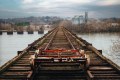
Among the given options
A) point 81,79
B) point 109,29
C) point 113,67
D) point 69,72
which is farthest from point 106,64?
point 109,29

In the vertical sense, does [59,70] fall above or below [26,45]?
above

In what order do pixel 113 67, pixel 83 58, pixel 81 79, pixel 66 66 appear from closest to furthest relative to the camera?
pixel 81 79 → pixel 83 58 → pixel 113 67 → pixel 66 66

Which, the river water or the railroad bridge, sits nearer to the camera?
the railroad bridge

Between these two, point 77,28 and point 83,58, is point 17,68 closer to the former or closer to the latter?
point 83,58

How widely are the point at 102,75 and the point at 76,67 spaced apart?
1.75m

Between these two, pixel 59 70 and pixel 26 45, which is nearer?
pixel 59 70

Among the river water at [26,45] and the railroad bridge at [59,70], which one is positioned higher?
the railroad bridge at [59,70]

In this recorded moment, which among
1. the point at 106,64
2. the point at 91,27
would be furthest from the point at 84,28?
the point at 106,64

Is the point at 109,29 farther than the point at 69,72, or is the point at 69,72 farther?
the point at 109,29

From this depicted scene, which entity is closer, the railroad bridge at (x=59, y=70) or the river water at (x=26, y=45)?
the railroad bridge at (x=59, y=70)

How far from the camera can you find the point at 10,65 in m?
11.2

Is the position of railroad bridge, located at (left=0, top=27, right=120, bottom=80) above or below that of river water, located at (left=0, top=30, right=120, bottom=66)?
above

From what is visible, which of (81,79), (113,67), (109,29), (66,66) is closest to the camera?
(81,79)

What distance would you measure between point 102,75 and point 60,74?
140 centimetres
